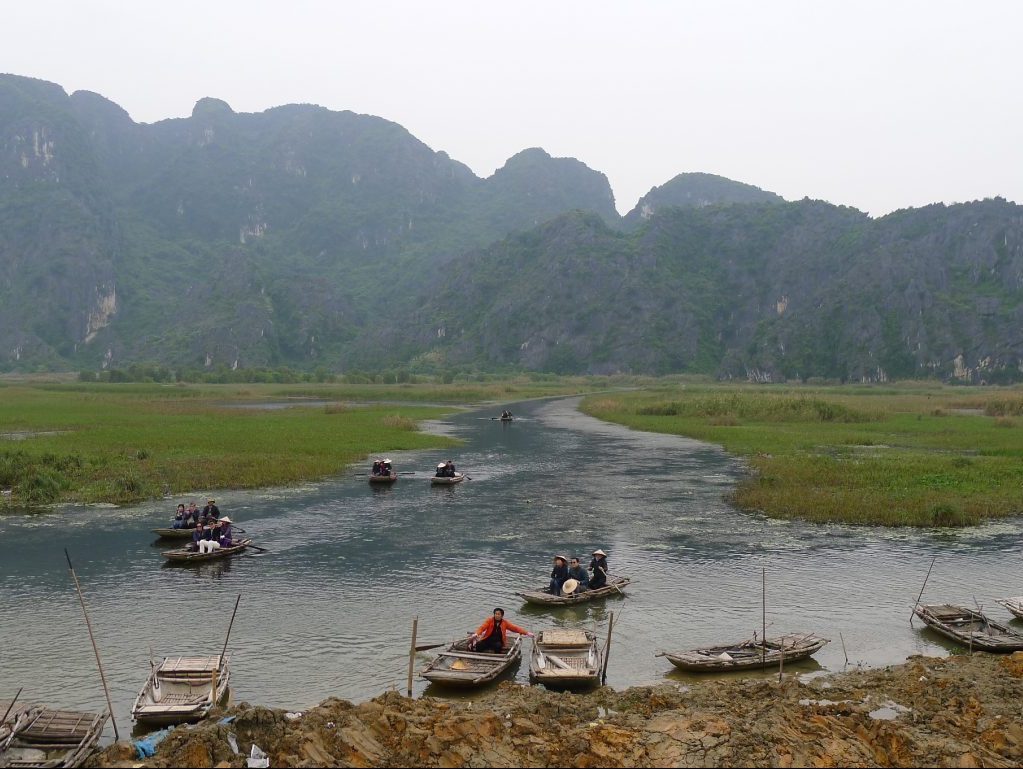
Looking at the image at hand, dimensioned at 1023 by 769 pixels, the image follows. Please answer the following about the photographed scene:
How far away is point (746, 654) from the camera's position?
16609mm

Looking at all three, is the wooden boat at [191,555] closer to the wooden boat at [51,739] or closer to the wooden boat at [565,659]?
the wooden boat at [51,739]

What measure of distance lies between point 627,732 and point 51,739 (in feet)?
28.6

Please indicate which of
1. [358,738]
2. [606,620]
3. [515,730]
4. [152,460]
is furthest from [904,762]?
[152,460]

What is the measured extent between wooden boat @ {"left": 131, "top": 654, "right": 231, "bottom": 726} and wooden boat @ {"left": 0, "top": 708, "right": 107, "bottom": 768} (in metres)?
0.81

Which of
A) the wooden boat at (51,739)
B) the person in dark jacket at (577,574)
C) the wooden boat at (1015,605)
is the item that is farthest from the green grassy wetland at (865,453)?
the wooden boat at (51,739)

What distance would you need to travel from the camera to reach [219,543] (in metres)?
25.8

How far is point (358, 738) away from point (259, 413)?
7116 cm

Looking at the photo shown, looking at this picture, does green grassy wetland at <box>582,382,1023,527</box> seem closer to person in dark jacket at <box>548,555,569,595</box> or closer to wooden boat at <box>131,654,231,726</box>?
person in dark jacket at <box>548,555,569,595</box>

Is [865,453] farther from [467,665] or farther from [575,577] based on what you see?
[467,665]

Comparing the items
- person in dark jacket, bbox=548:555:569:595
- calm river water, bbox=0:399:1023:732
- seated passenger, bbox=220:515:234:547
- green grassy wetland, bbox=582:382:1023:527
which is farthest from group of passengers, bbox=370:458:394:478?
person in dark jacket, bbox=548:555:569:595

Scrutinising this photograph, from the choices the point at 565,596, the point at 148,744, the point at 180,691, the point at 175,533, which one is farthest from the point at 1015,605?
the point at 175,533

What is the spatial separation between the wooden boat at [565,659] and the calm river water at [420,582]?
815 mm

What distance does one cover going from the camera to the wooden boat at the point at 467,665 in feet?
49.5

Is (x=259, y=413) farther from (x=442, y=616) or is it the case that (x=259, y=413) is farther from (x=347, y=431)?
(x=442, y=616)
